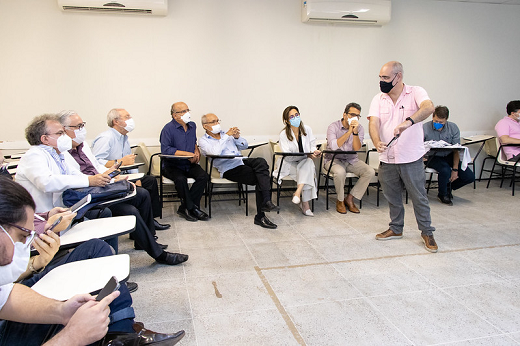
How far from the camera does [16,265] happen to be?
1189 mm

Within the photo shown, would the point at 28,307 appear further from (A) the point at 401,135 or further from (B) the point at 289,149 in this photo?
(B) the point at 289,149

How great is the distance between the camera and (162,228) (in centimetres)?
374

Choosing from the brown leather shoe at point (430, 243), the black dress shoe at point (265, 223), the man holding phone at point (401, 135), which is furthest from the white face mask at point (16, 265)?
the brown leather shoe at point (430, 243)

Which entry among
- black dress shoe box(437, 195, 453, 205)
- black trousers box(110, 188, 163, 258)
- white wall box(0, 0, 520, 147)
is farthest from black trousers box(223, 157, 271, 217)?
black dress shoe box(437, 195, 453, 205)

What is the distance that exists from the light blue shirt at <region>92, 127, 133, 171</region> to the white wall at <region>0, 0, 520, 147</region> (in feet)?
3.09

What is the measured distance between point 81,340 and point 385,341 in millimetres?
1506

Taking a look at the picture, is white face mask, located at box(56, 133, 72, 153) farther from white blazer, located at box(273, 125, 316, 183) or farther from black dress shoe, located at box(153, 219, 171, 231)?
white blazer, located at box(273, 125, 316, 183)

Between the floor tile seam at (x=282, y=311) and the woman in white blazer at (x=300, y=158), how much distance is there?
1634mm

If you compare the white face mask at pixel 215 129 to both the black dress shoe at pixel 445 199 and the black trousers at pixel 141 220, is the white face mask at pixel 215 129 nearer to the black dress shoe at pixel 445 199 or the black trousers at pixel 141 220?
the black trousers at pixel 141 220

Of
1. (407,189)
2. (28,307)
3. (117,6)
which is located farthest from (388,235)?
(117,6)

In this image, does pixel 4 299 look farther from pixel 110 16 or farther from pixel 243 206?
pixel 110 16

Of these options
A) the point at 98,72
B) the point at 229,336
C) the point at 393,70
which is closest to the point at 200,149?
the point at 98,72

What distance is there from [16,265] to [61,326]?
0.90ft

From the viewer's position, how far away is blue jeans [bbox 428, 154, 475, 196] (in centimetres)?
473
